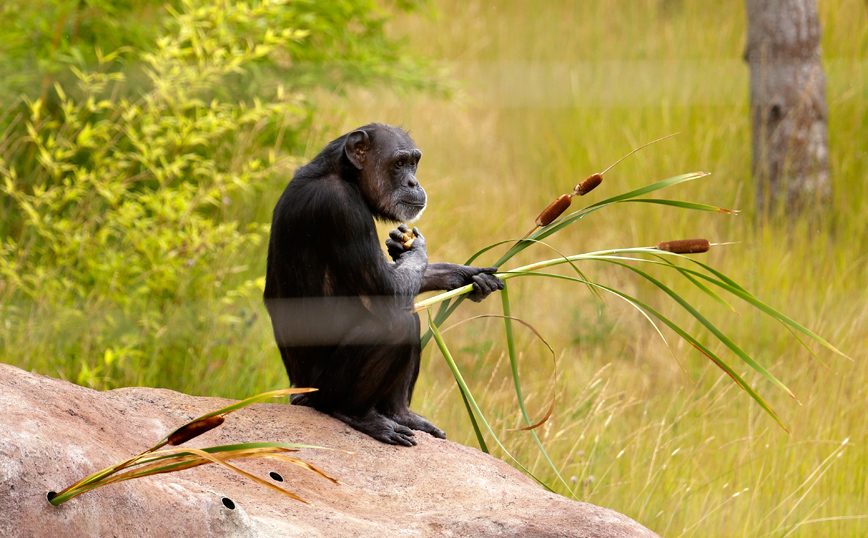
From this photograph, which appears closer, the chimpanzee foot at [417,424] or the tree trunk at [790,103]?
the chimpanzee foot at [417,424]

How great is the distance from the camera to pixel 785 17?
6.28 metres

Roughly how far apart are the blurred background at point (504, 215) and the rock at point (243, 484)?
1.08 m

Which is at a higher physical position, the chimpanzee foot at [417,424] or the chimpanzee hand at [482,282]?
the chimpanzee hand at [482,282]

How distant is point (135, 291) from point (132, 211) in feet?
2.01

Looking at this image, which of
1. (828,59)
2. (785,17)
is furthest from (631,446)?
(828,59)

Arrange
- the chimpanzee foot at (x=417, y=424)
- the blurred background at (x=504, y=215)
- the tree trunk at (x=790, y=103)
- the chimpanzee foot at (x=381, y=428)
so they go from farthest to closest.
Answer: the tree trunk at (x=790, y=103) < the blurred background at (x=504, y=215) < the chimpanzee foot at (x=417, y=424) < the chimpanzee foot at (x=381, y=428)

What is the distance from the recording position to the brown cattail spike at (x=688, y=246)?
7.60ft

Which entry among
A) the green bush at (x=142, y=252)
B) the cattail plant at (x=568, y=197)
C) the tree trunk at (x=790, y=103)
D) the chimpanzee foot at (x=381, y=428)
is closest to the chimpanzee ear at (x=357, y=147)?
the cattail plant at (x=568, y=197)

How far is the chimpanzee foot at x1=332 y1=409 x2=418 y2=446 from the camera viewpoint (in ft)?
9.38

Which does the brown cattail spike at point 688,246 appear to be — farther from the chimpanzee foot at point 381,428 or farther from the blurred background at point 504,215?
the blurred background at point 504,215

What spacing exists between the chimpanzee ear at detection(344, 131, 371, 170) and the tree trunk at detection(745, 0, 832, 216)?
4.10 metres

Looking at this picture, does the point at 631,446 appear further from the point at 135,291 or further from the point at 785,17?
the point at 785,17

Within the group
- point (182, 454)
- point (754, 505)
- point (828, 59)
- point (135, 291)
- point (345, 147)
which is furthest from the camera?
point (828, 59)

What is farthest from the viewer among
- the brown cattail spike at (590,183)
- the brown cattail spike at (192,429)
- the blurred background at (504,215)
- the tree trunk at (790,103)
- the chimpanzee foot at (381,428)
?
the tree trunk at (790,103)
